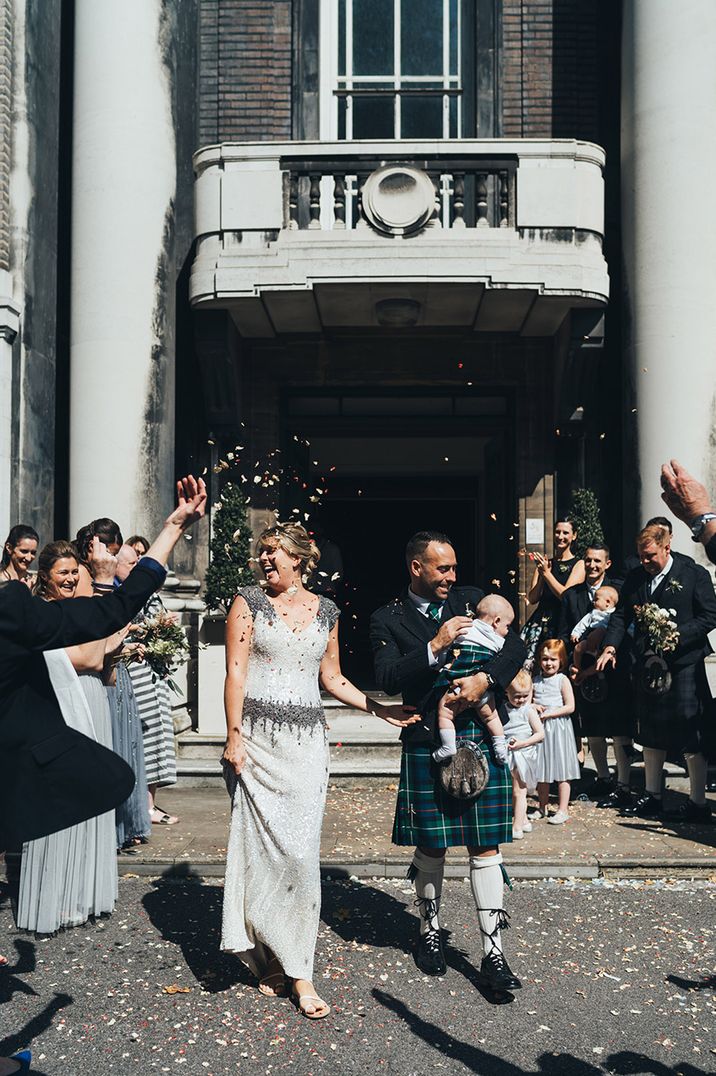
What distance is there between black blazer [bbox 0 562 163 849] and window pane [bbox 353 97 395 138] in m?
11.3

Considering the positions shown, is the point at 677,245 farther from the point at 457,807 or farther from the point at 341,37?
the point at 457,807

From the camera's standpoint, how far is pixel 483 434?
14211mm

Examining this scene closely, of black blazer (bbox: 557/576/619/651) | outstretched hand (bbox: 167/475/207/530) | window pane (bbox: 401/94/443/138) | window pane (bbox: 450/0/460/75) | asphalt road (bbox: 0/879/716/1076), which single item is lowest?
asphalt road (bbox: 0/879/716/1076)

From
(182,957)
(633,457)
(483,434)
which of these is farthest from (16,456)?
(182,957)

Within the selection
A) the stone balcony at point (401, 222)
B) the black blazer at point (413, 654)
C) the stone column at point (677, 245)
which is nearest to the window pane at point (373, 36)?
the stone balcony at point (401, 222)

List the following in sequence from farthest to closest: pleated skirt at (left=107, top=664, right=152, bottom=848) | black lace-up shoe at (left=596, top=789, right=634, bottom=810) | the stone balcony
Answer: the stone balcony, black lace-up shoe at (left=596, top=789, right=634, bottom=810), pleated skirt at (left=107, top=664, right=152, bottom=848)

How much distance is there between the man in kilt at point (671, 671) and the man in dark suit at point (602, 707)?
445mm

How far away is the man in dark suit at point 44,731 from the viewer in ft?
12.6

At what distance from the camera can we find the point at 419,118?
1405 centimetres

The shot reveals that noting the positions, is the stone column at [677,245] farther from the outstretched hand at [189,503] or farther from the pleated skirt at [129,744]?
the outstretched hand at [189,503]

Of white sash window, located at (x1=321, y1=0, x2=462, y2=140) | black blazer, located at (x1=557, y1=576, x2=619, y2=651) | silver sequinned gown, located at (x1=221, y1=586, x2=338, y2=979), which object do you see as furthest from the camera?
white sash window, located at (x1=321, y1=0, x2=462, y2=140)

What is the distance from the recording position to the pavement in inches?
293

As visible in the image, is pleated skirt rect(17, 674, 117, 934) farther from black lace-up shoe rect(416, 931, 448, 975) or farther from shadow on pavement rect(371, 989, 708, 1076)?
shadow on pavement rect(371, 989, 708, 1076)

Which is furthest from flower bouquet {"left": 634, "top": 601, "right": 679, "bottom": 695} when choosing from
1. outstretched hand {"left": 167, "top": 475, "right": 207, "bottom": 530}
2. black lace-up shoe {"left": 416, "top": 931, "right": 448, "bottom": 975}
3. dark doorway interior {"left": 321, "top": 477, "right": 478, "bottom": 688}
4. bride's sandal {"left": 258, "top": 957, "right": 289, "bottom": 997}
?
dark doorway interior {"left": 321, "top": 477, "right": 478, "bottom": 688}
